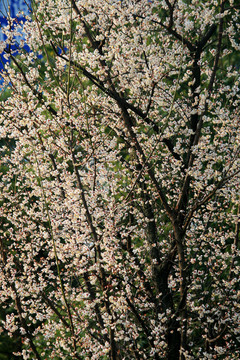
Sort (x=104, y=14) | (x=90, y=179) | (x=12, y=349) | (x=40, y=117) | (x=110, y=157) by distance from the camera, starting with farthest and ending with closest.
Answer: (x=12, y=349)
(x=110, y=157)
(x=90, y=179)
(x=104, y=14)
(x=40, y=117)

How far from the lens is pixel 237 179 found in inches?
234

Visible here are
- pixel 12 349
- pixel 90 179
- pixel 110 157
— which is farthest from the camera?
pixel 12 349

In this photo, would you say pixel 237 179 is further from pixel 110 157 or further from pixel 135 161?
pixel 110 157

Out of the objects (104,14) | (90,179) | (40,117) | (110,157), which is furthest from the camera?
(110,157)

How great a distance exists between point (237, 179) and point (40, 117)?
3.50 metres

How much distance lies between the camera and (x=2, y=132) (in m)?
5.92

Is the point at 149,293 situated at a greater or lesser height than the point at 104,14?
lesser

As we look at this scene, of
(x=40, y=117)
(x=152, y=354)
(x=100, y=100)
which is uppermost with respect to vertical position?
(x=100, y=100)

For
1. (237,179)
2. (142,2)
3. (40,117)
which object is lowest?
(40,117)

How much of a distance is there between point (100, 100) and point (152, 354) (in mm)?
4358

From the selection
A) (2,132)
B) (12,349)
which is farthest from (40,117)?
(12,349)

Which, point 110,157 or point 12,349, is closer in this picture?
point 110,157

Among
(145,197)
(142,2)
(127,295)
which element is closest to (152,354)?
(127,295)

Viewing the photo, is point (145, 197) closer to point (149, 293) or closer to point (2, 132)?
point (149, 293)
